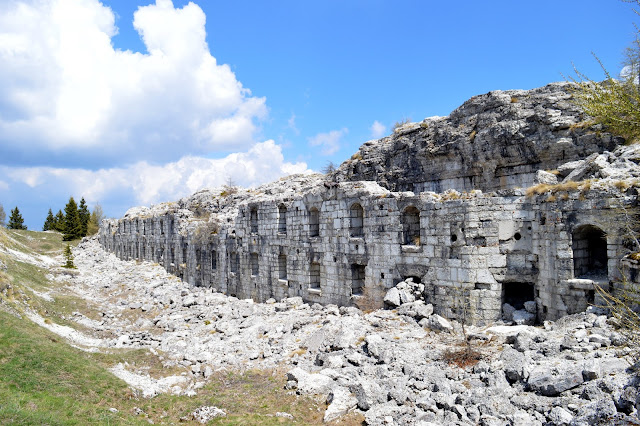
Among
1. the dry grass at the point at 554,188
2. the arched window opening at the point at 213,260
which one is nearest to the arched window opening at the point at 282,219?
the arched window opening at the point at 213,260

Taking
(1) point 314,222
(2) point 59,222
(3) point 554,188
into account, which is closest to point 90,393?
(1) point 314,222

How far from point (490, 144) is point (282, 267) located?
12.3 metres

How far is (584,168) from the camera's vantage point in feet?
45.7

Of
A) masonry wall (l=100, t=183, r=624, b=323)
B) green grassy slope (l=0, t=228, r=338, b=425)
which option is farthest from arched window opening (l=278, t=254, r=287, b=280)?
green grassy slope (l=0, t=228, r=338, b=425)

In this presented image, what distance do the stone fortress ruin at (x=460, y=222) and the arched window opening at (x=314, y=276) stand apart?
46 mm

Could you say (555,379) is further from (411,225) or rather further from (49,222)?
(49,222)

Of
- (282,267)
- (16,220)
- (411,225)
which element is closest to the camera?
(411,225)

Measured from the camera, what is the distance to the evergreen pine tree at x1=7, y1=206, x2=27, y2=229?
78625 millimetres

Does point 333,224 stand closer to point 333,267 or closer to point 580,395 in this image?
point 333,267

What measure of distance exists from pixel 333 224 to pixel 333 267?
1848 mm

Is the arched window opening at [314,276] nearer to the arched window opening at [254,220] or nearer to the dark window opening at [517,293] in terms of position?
the arched window opening at [254,220]

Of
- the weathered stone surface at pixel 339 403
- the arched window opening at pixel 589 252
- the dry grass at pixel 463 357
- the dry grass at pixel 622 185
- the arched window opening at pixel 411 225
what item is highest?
the dry grass at pixel 622 185

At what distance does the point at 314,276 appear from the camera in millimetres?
Result: 20594

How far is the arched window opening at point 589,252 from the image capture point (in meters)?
12.8
